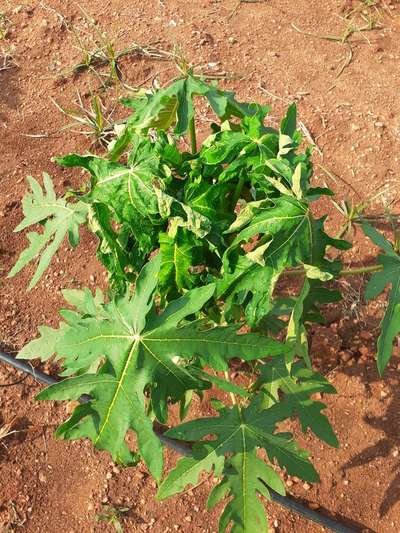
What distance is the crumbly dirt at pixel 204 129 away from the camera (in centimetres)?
226

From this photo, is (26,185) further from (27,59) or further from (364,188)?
(364,188)

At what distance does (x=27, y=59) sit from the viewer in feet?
11.7

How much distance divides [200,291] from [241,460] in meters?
0.51

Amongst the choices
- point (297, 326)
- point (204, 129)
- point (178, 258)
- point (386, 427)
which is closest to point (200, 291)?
point (178, 258)

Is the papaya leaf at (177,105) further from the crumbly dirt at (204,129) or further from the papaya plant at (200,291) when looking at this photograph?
the crumbly dirt at (204,129)

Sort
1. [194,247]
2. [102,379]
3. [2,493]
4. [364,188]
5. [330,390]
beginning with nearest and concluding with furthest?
[102,379], [194,247], [330,390], [2,493], [364,188]

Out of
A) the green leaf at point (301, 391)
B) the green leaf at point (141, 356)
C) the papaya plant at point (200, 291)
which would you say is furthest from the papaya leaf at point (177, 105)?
the green leaf at point (301, 391)

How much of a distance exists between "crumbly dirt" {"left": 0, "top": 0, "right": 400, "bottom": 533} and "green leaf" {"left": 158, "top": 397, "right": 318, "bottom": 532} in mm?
566

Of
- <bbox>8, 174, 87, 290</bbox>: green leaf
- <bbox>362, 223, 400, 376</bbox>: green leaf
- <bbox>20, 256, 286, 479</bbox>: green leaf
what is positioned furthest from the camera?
<bbox>8, 174, 87, 290</bbox>: green leaf

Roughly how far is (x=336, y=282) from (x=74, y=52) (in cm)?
200

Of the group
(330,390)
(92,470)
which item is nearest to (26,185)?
(92,470)

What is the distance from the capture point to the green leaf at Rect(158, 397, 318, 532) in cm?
169

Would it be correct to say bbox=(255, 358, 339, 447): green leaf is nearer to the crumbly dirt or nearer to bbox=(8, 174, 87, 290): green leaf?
the crumbly dirt

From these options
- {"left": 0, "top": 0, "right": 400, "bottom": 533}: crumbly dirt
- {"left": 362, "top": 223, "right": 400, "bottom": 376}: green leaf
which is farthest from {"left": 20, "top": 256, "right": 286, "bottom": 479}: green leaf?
{"left": 0, "top": 0, "right": 400, "bottom": 533}: crumbly dirt
